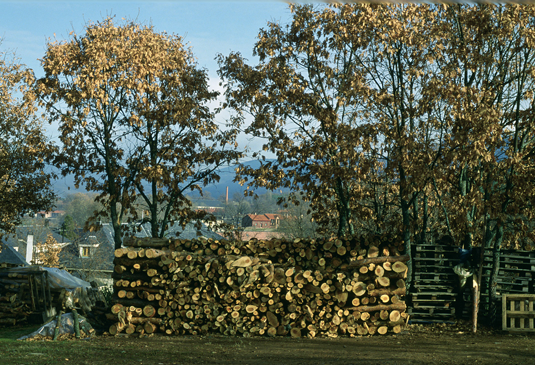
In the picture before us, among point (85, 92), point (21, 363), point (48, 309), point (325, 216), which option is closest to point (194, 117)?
point (85, 92)

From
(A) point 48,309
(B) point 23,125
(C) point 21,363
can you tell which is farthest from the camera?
(B) point 23,125

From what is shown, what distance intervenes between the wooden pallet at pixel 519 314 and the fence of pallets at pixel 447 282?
26.5 inches

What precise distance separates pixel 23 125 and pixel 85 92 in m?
5.88

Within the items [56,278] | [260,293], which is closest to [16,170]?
[56,278]

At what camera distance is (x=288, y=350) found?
8289 millimetres

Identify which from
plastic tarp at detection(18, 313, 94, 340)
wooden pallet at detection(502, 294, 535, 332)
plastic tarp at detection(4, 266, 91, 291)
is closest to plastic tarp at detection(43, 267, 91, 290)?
plastic tarp at detection(4, 266, 91, 291)

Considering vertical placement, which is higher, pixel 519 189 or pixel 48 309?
pixel 519 189

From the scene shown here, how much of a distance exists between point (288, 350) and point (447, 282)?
15.2ft

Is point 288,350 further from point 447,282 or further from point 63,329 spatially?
point 63,329

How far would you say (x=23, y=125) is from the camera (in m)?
17.1

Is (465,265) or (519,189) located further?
(465,265)

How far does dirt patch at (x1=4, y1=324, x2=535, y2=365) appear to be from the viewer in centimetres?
743

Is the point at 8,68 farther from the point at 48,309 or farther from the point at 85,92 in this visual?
the point at 48,309

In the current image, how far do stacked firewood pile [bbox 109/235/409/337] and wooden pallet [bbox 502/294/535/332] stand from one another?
2010 millimetres
